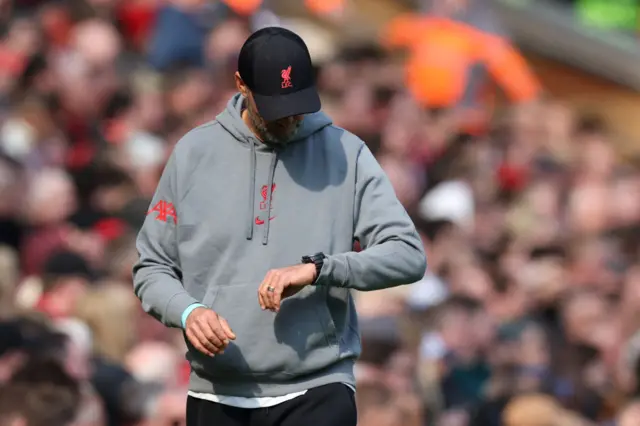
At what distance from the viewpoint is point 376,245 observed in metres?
6.17

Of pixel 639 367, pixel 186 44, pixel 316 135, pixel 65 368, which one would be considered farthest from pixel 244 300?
pixel 186 44

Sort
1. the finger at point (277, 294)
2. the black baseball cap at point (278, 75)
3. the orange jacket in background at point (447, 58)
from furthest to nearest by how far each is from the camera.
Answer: the orange jacket in background at point (447, 58) < the black baseball cap at point (278, 75) < the finger at point (277, 294)

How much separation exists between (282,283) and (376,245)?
1.61 ft

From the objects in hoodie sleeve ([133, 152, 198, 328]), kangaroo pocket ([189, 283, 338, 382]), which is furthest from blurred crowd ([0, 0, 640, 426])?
kangaroo pocket ([189, 283, 338, 382])

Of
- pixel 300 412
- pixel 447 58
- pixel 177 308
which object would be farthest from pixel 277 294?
pixel 447 58

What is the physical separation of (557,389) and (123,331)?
269 cm

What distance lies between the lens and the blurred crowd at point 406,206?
386 inches

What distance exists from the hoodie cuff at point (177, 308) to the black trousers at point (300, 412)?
36 centimetres

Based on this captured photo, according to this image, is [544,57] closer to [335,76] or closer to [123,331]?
[335,76]

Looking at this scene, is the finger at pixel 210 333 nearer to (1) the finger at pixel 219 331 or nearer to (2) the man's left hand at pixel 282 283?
(1) the finger at pixel 219 331

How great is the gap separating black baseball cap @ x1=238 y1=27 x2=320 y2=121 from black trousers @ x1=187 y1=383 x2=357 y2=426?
3.15 ft

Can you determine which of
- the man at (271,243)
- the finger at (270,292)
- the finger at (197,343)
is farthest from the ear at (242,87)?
the finger at (197,343)

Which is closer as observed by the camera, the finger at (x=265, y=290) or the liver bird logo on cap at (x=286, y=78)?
the finger at (x=265, y=290)

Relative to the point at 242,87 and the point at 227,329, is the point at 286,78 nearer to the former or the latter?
the point at 242,87
